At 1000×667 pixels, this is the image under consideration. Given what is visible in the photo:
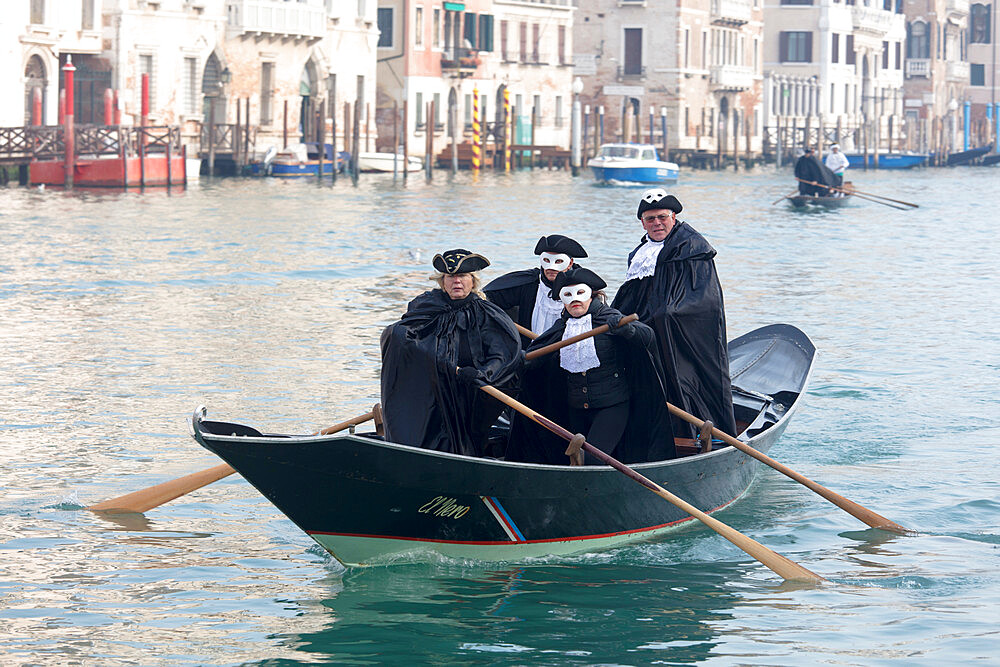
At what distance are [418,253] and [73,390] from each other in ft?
34.3

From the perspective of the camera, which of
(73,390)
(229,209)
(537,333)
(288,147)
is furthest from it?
(288,147)

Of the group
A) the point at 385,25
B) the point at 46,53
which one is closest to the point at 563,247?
the point at 46,53

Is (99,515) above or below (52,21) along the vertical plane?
below

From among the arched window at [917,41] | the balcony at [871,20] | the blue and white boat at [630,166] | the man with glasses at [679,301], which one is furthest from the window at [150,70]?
the arched window at [917,41]

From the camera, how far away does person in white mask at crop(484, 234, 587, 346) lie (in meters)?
7.46

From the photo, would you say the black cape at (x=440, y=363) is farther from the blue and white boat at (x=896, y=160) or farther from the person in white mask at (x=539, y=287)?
the blue and white boat at (x=896, y=160)

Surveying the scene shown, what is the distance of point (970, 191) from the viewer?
44281 millimetres

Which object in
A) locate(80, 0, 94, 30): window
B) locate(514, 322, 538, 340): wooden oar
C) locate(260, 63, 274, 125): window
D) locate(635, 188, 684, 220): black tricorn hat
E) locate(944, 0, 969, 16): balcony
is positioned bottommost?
locate(514, 322, 538, 340): wooden oar

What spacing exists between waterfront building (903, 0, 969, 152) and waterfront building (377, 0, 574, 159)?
24.6 metres

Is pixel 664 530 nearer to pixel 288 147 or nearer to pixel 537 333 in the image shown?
pixel 537 333

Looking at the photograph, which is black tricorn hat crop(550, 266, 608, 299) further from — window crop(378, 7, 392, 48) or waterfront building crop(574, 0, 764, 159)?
waterfront building crop(574, 0, 764, 159)

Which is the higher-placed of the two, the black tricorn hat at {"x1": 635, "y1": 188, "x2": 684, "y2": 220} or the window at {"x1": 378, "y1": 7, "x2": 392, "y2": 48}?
the window at {"x1": 378, "y1": 7, "x2": 392, "y2": 48}


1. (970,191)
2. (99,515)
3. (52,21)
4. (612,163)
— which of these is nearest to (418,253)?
(99,515)

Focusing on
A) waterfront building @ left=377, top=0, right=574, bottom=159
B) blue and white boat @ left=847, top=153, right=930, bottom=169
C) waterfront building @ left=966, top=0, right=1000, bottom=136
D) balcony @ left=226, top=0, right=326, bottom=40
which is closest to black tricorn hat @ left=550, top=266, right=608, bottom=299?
balcony @ left=226, top=0, right=326, bottom=40
